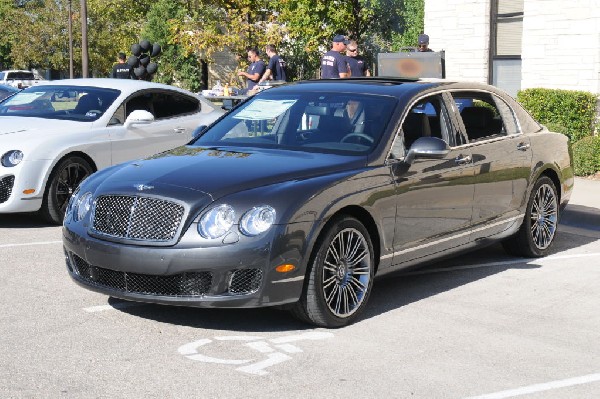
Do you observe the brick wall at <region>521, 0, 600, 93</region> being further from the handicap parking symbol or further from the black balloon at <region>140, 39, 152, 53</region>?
the handicap parking symbol

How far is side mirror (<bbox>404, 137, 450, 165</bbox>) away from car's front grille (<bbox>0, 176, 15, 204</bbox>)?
180 inches

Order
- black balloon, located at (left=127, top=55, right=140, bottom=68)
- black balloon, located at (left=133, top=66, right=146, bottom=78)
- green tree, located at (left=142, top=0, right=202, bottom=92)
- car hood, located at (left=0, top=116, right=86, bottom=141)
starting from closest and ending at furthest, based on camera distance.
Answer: car hood, located at (left=0, top=116, right=86, bottom=141) < black balloon, located at (left=133, top=66, right=146, bottom=78) < black balloon, located at (left=127, top=55, right=140, bottom=68) < green tree, located at (left=142, top=0, right=202, bottom=92)

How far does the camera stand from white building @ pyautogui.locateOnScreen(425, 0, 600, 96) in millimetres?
16078

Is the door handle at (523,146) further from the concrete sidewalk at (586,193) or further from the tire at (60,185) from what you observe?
the tire at (60,185)

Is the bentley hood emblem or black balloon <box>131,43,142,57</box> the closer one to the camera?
the bentley hood emblem

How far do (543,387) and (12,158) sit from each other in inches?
250

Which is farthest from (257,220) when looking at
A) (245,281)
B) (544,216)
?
(544,216)

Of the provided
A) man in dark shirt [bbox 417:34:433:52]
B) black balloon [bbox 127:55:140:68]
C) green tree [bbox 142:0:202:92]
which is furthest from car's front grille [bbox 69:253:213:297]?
green tree [bbox 142:0:202:92]

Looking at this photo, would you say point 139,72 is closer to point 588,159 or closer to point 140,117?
point 588,159

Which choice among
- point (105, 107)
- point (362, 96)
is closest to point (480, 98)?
point (362, 96)

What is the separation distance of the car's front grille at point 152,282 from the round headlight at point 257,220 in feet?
1.15

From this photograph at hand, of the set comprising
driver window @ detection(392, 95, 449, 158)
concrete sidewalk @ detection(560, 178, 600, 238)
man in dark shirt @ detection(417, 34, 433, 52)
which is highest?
man in dark shirt @ detection(417, 34, 433, 52)

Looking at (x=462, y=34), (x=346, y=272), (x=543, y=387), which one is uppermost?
(x=462, y=34)

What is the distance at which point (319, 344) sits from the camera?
228 inches
